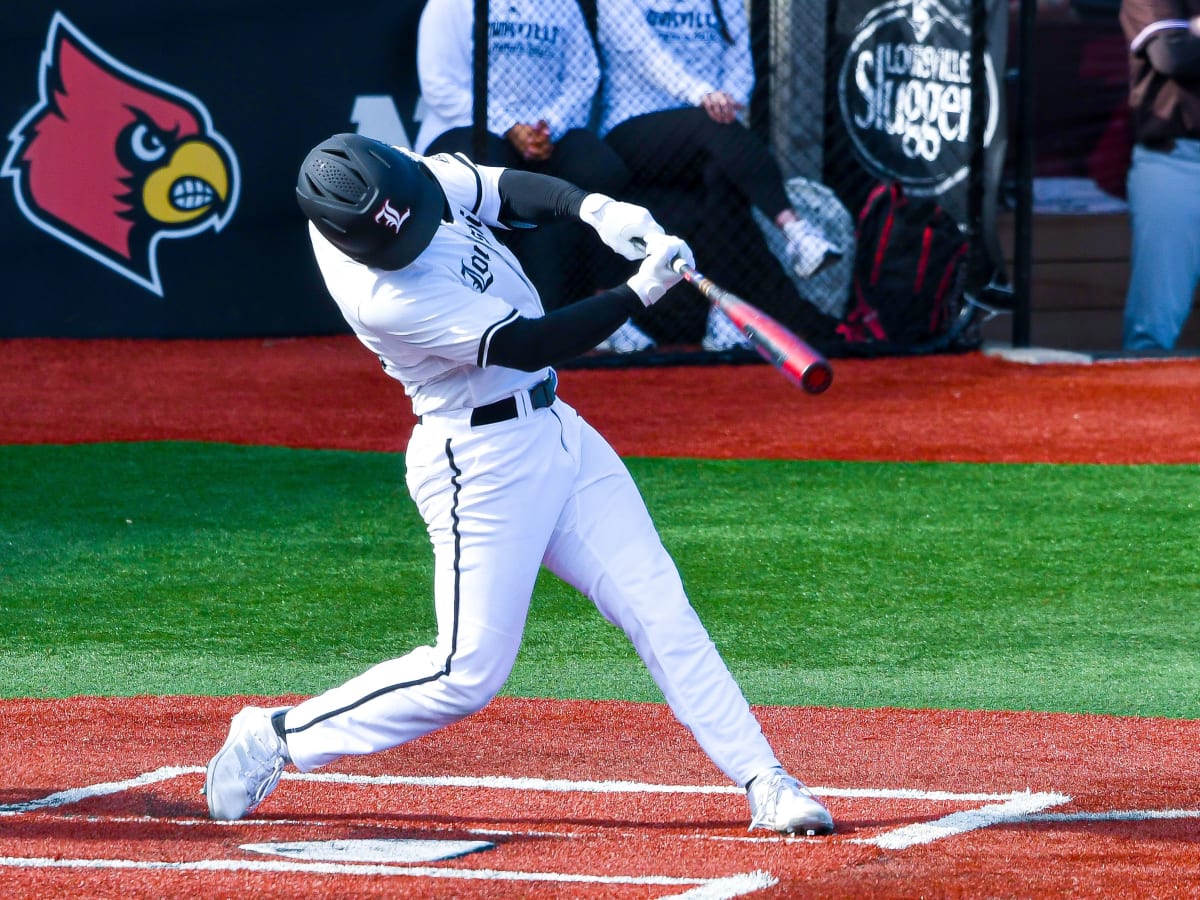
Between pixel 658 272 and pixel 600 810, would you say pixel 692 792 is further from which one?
pixel 658 272

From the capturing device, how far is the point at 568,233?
930 cm

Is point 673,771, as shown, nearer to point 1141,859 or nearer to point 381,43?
point 1141,859

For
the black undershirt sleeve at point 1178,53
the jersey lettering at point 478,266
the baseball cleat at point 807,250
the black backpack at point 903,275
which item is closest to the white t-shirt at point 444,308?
the jersey lettering at point 478,266

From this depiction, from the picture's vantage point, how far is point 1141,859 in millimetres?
3275

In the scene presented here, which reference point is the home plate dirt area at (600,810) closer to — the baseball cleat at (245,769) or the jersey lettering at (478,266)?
the baseball cleat at (245,769)

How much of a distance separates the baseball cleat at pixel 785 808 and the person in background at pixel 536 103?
587 centimetres

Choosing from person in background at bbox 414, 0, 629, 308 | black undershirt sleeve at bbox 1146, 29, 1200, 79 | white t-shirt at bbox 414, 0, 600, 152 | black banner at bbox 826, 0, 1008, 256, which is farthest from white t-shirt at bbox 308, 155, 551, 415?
black undershirt sleeve at bbox 1146, 29, 1200, 79

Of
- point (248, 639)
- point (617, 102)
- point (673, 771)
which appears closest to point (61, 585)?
point (248, 639)

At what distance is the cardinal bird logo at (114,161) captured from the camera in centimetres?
1017

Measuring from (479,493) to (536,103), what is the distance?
6.06 meters

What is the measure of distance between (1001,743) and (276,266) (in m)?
7.20

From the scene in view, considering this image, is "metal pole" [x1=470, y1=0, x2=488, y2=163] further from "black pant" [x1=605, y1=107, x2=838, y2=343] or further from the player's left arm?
the player's left arm

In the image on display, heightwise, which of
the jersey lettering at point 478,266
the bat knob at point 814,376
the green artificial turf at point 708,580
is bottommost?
the green artificial turf at point 708,580

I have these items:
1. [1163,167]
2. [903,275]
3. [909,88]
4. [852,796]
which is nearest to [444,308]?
[852,796]
